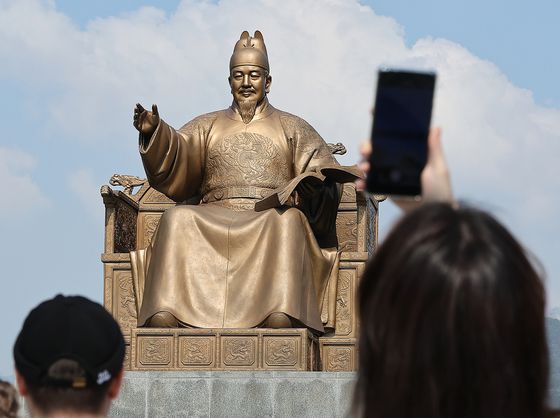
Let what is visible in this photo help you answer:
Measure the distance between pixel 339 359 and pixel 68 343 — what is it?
7.88m

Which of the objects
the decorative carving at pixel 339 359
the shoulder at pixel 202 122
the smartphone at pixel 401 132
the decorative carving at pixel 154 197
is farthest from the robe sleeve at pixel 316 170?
the smartphone at pixel 401 132

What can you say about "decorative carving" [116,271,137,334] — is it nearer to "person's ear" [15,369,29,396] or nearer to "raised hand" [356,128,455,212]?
"person's ear" [15,369,29,396]

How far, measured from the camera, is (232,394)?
30.1 ft

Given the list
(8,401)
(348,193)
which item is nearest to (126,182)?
(348,193)

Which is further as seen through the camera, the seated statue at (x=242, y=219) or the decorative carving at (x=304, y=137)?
the decorative carving at (x=304, y=137)

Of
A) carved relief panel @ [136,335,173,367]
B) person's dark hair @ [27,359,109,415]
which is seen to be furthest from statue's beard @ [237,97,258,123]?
person's dark hair @ [27,359,109,415]

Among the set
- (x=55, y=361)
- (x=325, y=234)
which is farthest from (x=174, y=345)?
(x=55, y=361)

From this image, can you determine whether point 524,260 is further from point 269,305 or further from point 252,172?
point 252,172

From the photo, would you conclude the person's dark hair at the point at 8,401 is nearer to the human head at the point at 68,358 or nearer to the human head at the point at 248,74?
the human head at the point at 68,358

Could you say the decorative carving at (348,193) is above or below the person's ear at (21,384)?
below

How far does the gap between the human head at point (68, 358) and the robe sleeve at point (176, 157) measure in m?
7.72

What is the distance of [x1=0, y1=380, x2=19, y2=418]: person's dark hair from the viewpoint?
2.82 m

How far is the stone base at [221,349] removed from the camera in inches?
369

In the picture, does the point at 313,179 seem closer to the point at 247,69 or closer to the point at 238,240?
the point at 238,240
